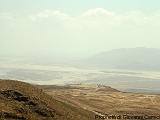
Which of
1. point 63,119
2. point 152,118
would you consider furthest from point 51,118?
point 152,118

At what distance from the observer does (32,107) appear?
42.3 metres

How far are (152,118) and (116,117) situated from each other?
7074 millimetres

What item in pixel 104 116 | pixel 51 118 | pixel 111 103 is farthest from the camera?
pixel 111 103

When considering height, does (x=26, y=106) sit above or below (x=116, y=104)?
above

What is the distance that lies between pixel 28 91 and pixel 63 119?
25.6 ft

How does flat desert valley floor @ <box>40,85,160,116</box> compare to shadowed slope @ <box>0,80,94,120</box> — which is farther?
flat desert valley floor @ <box>40,85,160,116</box>

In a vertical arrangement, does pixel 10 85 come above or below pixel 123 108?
above

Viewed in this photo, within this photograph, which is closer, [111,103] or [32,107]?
[32,107]

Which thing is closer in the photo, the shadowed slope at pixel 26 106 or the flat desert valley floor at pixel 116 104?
the shadowed slope at pixel 26 106

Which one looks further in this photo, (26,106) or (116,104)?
(116,104)

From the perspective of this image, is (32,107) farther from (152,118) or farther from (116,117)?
(152,118)

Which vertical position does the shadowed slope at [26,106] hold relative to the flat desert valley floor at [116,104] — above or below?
above

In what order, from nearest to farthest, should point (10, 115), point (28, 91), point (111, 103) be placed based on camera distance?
point (10, 115) → point (28, 91) → point (111, 103)

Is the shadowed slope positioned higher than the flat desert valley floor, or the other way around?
the shadowed slope
